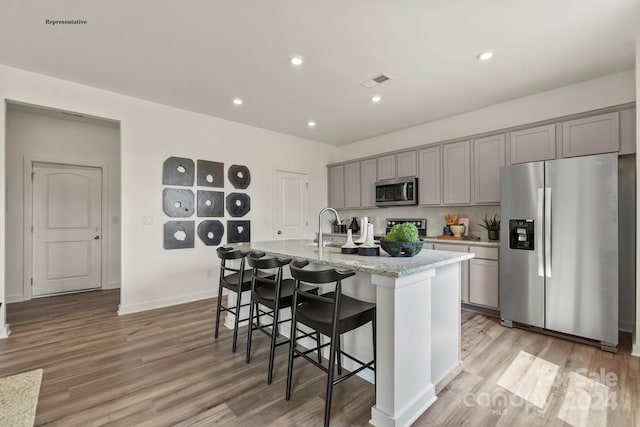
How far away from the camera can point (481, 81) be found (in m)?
3.17

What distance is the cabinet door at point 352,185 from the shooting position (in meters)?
5.34

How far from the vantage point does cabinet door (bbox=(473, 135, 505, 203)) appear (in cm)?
364

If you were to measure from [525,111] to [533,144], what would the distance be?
1.70 feet

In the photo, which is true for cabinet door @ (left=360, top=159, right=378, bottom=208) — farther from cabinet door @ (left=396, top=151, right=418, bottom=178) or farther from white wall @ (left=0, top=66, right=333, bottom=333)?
white wall @ (left=0, top=66, right=333, bottom=333)

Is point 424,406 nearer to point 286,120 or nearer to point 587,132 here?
point 587,132

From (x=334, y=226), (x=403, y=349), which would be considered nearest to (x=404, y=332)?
(x=403, y=349)

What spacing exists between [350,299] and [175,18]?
2438 mm

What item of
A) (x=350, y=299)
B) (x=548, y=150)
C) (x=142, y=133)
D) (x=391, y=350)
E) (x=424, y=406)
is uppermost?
(x=142, y=133)

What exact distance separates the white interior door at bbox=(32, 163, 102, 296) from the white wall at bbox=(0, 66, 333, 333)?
1.66 metres

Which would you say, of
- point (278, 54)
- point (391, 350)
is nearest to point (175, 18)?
point (278, 54)

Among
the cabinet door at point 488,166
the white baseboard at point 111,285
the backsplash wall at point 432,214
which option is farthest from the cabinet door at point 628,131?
the white baseboard at point 111,285

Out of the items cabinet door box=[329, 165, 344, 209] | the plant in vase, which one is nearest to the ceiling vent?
cabinet door box=[329, 165, 344, 209]

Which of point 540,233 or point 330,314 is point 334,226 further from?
point 330,314

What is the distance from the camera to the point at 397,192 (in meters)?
4.63
